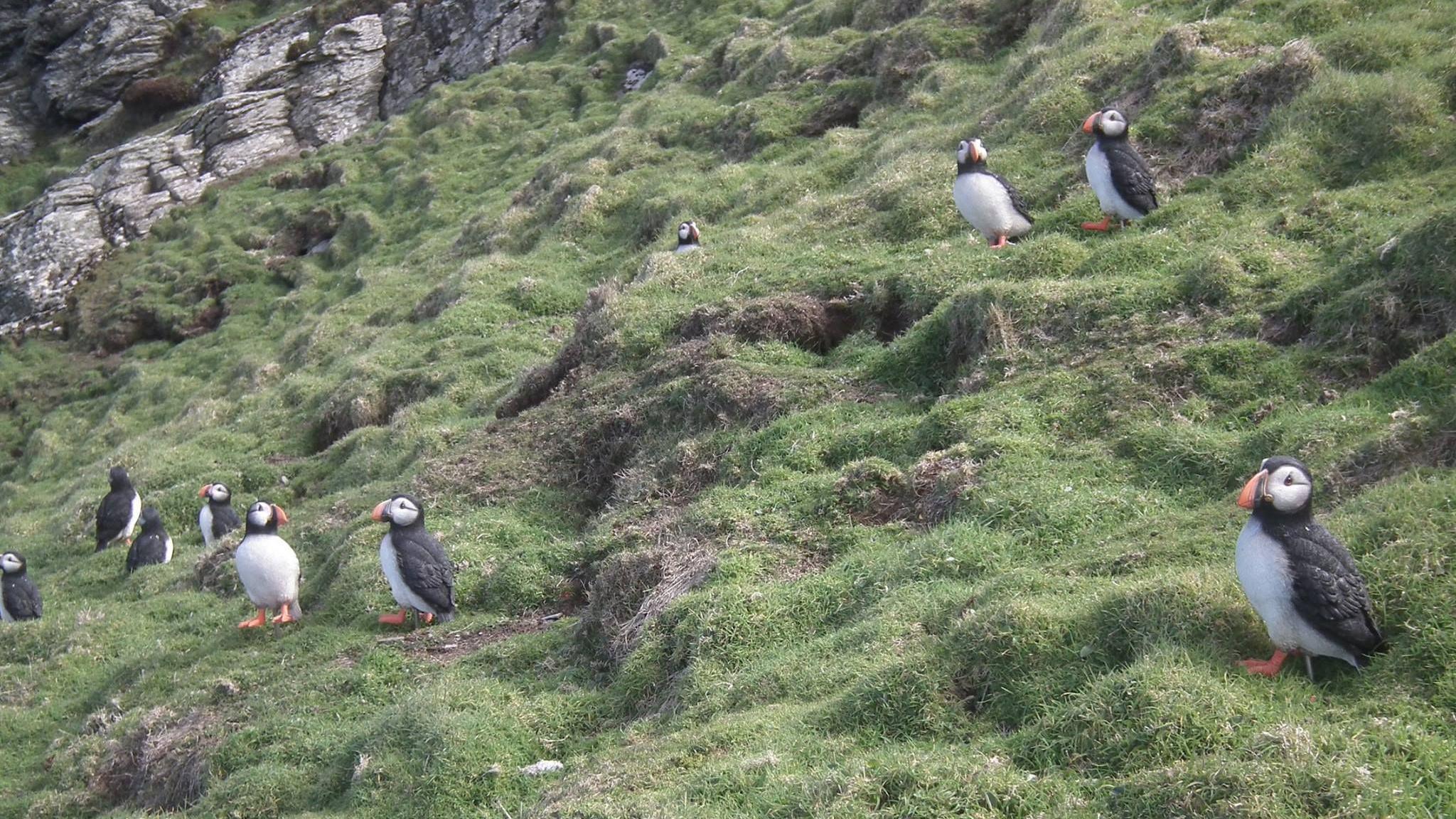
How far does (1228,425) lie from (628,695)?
458 cm

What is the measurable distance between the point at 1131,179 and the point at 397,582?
25.2 ft

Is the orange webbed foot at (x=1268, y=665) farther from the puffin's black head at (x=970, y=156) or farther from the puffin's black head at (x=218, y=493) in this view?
the puffin's black head at (x=218, y=493)

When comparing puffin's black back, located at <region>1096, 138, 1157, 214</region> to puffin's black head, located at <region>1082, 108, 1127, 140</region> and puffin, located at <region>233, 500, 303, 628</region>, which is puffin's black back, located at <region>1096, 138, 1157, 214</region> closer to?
puffin's black head, located at <region>1082, 108, 1127, 140</region>

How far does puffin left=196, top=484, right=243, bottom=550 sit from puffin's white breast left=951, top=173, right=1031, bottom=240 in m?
9.96

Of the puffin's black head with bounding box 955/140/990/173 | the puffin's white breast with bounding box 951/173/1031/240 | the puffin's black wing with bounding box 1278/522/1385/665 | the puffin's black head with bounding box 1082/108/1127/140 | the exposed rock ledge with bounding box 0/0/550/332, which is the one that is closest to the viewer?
the puffin's black wing with bounding box 1278/522/1385/665

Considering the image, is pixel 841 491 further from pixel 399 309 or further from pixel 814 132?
pixel 399 309

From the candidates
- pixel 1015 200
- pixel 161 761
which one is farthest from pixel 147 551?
pixel 1015 200

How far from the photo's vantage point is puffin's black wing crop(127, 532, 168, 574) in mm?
15898

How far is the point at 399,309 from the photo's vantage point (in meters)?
21.5

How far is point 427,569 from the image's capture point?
10.3m

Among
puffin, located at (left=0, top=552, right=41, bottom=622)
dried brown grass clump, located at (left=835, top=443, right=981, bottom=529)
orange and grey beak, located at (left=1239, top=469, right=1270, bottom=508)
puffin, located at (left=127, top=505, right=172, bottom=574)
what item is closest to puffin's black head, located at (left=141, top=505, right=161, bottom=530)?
puffin, located at (left=127, top=505, right=172, bottom=574)

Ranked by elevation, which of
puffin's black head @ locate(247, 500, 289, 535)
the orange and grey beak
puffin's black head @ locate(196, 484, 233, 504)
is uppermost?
the orange and grey beak

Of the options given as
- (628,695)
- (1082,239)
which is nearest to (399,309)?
(1082,239)

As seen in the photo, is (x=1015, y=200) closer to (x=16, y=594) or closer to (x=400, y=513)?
(x=400, y=513)
